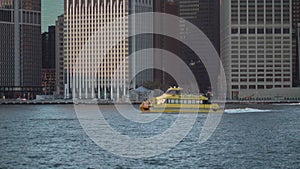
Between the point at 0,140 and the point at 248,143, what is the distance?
35.4m

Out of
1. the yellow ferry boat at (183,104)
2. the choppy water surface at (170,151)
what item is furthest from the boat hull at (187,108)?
the choppy water surface at (170,151)

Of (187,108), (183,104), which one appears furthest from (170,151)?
(183,104)

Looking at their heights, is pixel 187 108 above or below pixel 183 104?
below

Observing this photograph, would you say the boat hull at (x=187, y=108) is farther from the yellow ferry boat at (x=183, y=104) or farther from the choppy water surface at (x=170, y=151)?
the choppy water surface at (x=170, y=151)

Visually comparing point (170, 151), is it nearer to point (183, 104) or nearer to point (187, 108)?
point (187, 108)

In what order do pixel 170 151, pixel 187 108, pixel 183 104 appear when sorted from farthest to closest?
pixel 183 104, pixel 187 108, pixel 170 151

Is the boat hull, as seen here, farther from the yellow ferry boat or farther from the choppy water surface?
the choppy water surface

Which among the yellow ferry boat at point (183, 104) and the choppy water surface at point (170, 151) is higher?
Result: the yellow ferry boat at point (183, 104)

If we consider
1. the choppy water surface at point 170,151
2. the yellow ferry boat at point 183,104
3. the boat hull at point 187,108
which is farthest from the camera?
the boat hull at point 187,108

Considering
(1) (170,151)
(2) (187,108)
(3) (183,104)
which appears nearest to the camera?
(1) (170,151)

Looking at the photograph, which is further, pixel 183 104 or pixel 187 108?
pixel 183 104

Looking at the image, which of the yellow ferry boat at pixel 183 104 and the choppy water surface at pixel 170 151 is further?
the yellow ferry boat at pixel 183 104

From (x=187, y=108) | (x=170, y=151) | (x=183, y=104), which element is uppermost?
(x=183, y=104)

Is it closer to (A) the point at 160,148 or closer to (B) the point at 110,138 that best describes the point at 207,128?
(B) the point at 110,138
